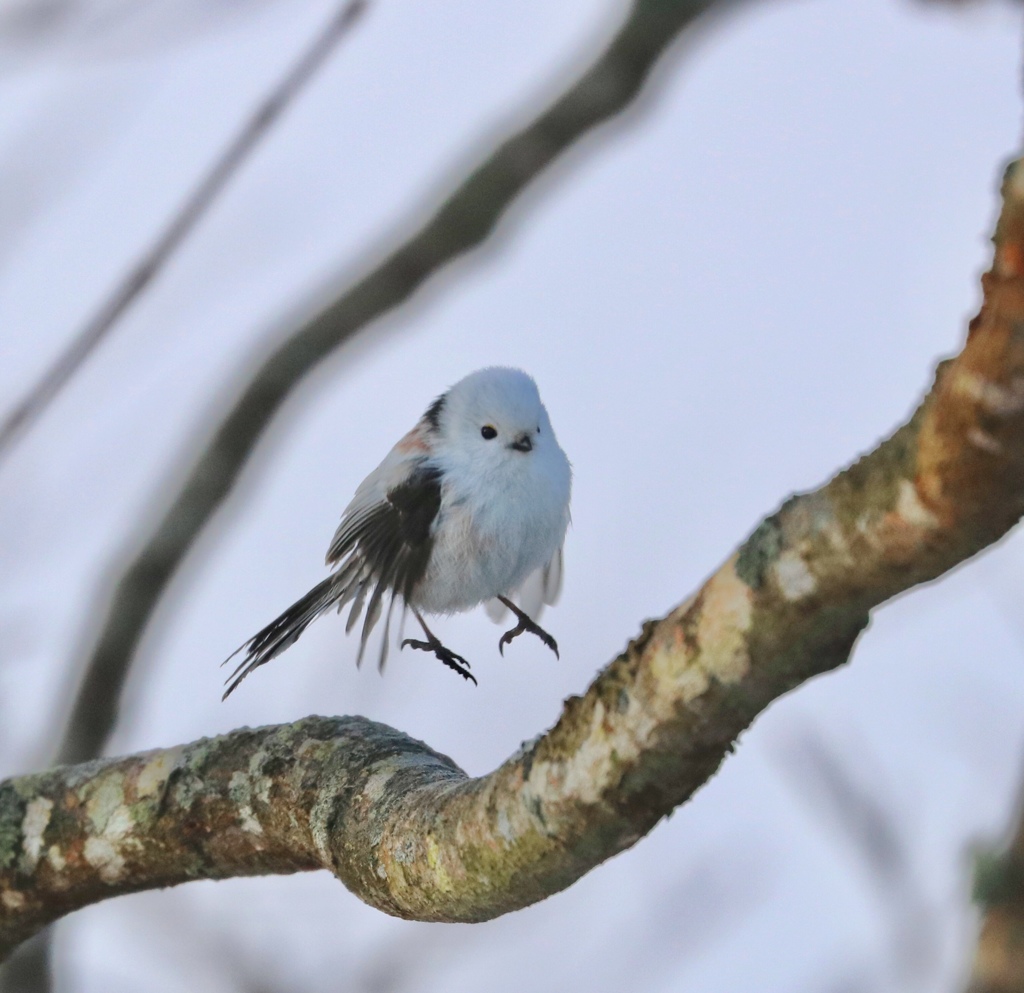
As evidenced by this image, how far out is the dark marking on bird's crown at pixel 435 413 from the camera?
3.63m

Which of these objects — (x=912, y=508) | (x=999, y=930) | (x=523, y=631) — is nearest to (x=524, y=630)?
(x=523, y=631)

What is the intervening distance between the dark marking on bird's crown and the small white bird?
0.17 ft

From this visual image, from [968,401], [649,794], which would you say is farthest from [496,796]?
[968,401]

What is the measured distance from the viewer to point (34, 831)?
253 centimetres

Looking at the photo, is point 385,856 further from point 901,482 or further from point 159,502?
point 159,502

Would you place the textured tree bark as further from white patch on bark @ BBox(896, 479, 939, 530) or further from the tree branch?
the tree branch

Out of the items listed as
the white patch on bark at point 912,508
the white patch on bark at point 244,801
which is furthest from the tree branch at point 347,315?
the white patch on bark at point 912,508

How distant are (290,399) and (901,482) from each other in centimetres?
266

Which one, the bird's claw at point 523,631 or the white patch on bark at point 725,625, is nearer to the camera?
the white patch on bark at point 725,625

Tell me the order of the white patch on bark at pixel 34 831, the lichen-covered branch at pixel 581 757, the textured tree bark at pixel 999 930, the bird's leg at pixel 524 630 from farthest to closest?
the bird's leg at pixel 524 630 → the white patch on bark at pixel 34 831 → the textured tree bark at pixel 999 930 → the lichen-covered branch at pixel 581 757

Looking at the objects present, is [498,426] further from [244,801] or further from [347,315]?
[244,801]

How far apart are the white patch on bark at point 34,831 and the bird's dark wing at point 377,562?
82 centimetres

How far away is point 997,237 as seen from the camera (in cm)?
110

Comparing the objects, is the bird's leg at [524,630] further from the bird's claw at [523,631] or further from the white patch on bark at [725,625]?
the white patch on bark at [725,625]
